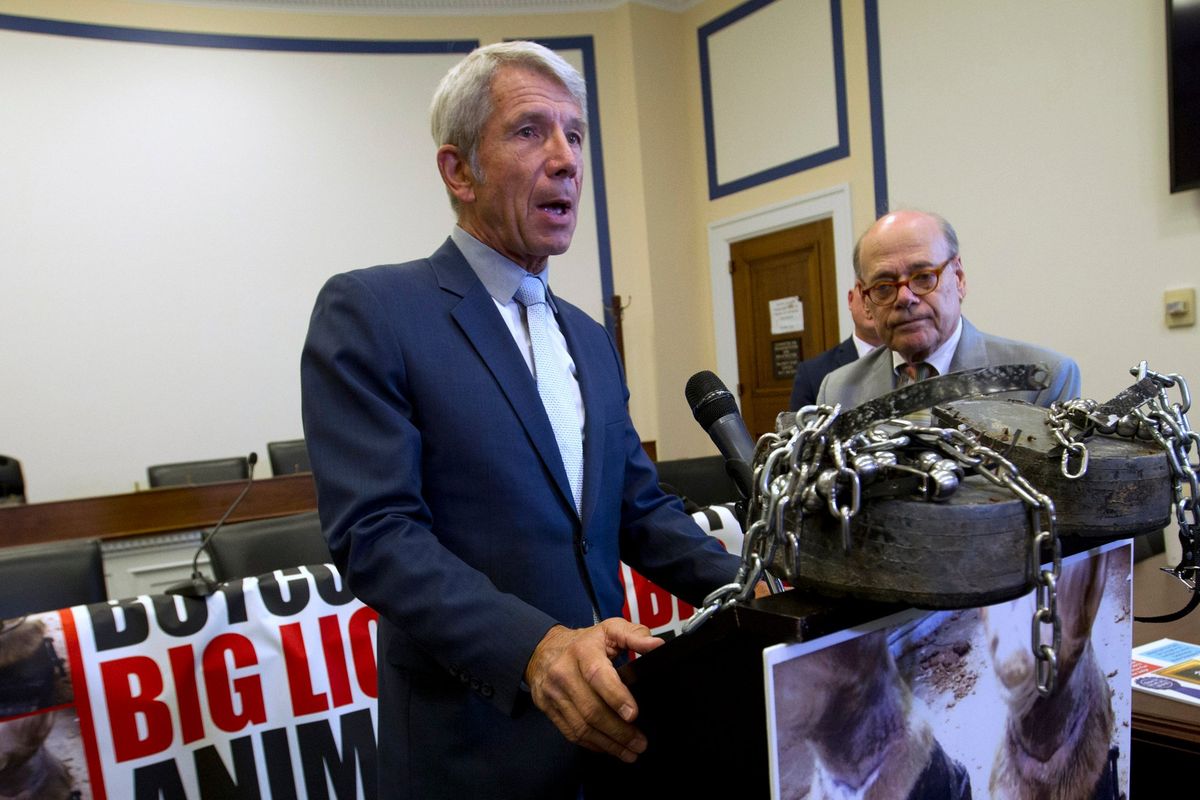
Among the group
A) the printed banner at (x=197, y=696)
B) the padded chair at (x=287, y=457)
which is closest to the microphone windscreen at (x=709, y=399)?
the printed banner at (x=197, y=696)

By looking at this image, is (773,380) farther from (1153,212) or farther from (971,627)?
(971,627)

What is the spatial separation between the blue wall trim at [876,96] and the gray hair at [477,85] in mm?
4002

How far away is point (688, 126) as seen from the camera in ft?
20.1

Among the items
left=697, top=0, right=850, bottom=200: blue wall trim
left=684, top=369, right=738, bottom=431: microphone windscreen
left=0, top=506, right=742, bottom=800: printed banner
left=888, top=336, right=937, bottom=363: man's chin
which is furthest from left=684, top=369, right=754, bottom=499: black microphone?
left=697, top=0, right=850, bottom=200: blue wall trim

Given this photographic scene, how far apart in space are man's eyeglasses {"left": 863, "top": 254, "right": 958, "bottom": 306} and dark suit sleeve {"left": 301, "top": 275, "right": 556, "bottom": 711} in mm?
1019

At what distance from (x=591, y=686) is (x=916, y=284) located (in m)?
1.21

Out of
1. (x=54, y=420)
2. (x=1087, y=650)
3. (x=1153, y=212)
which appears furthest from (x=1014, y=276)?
(x=54, y=420)

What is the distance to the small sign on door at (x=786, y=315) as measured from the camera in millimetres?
5453

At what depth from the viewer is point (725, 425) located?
1.00 m

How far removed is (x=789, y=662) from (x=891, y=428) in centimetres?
14

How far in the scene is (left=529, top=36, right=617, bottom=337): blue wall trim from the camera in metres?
5.95

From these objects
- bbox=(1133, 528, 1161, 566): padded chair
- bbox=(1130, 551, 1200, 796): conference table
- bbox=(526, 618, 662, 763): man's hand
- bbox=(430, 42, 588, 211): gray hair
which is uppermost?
bbox=(430, 42, 588, 211): gray hair

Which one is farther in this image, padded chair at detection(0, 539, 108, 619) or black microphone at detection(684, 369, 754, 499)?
padded chair at detection(0, 539, 108, 619)

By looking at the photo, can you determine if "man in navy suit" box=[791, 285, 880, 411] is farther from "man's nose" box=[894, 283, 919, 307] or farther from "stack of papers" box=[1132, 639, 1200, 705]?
"stack of papers" box=[1132, 639, 1200, 705]
